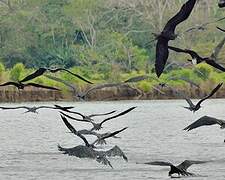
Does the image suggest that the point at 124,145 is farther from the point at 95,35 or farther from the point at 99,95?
the point at 95,35

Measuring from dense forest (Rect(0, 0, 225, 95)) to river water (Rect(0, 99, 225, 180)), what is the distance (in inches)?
513

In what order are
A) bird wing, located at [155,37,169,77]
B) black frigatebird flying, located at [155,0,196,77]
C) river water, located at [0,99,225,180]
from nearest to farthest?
black frigatebird flying, located at [155,0,196,77] → bird wing, located at [155,37,169,77] → river water, located at [0,99,225,180]

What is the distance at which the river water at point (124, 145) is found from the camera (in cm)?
A: 1623

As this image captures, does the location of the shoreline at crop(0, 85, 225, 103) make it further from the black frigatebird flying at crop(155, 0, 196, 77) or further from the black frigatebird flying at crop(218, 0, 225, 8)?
the black frigatebird flying at crop(218, 0, 225, 8)

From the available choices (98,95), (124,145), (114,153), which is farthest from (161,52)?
(98,95)

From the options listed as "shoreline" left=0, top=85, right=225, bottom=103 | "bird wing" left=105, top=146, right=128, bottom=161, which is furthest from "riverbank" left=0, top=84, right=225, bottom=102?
"bird wing" left=105, top=146, right=128, bottom=161

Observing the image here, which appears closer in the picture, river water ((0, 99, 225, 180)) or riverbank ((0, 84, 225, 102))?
river water ((0, 99, 225, 180))

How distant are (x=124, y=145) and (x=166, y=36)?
651 inches

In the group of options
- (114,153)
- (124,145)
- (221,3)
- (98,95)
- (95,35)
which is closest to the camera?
(221,3)

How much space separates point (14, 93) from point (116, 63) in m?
14.4

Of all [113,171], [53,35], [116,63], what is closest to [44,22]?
[53,35]

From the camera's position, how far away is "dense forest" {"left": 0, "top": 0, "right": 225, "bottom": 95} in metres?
55.7

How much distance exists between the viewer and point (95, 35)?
2397 inches

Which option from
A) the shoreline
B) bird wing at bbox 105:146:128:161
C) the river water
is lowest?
the shoreline
